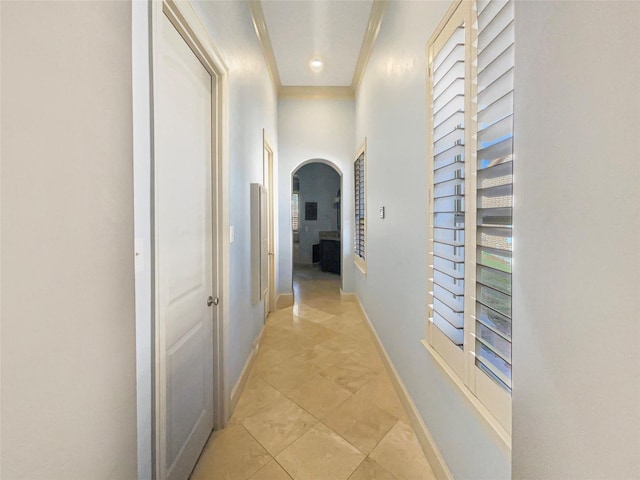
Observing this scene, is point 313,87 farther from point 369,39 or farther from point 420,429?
point 420,429

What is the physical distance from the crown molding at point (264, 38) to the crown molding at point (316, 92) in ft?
0.71

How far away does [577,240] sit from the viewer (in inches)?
16.4

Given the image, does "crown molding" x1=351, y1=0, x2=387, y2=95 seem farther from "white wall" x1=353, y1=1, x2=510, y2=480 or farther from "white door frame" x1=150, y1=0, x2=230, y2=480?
"white door frame" x1=150, y1=0, x2=230, y2=480

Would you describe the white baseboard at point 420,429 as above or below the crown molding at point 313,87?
below

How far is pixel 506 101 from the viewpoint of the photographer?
90cm

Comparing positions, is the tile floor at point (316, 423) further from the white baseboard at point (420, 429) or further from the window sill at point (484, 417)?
the window sill at point (484, 417)

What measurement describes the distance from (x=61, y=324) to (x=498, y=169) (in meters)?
1.20

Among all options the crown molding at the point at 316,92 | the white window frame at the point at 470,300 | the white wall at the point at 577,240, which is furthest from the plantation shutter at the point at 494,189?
the crown molding at the point at 316,92

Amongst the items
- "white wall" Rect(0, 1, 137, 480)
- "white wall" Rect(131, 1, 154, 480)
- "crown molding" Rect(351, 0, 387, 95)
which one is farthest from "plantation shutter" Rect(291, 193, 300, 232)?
"white wall" Rect(0, 1, 137, 480)

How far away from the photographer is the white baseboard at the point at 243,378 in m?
1.88

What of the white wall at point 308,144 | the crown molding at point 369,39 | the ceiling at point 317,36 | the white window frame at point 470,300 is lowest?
the white window frame at point 470,300

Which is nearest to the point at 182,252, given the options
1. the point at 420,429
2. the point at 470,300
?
the point at 470,300

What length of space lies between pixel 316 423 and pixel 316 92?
4.23 metres

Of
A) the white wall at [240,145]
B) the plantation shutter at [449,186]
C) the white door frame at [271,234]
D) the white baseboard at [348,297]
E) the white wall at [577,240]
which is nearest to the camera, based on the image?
the white wall at [577,240]
